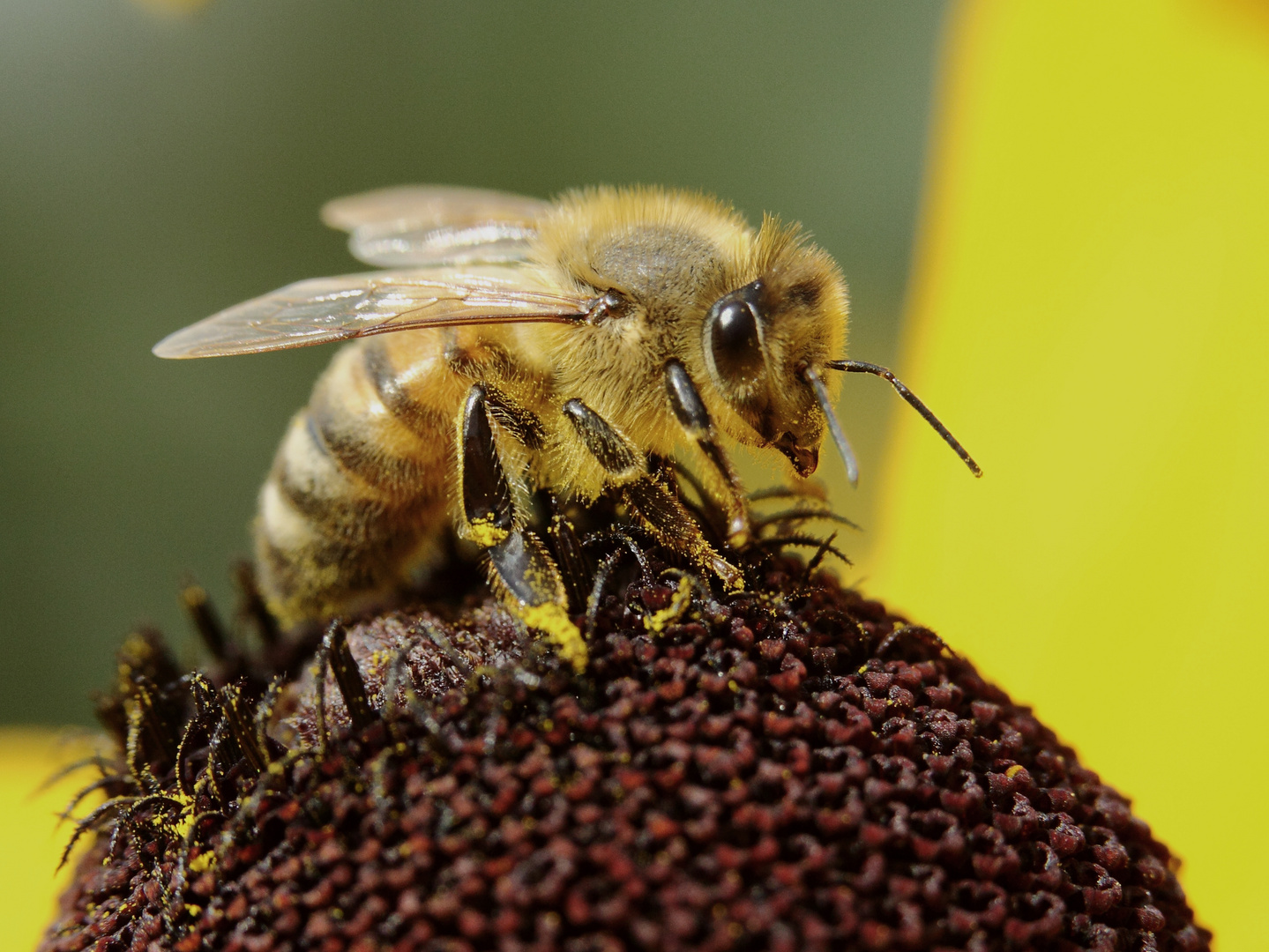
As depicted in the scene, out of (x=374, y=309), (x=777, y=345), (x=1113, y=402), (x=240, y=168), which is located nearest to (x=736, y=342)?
(x=777, y=345)

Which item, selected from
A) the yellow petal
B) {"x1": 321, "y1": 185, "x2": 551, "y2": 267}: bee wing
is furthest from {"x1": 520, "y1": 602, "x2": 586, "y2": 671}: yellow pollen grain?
the yellow petal

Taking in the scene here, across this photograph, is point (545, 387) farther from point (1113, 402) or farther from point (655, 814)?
point (1113, 402)

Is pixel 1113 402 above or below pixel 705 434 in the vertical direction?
below

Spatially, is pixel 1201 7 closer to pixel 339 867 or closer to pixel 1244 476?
pixel 1244 476

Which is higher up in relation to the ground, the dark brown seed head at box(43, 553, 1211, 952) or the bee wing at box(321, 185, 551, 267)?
the bee wing at box(321, 185, 551, 267)

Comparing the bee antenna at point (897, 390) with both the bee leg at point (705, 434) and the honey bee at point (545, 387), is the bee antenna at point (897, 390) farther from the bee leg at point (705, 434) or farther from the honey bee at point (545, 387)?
the bee leg at point (705, 434)

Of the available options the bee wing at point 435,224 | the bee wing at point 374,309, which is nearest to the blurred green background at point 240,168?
the bee wing at point 435,224

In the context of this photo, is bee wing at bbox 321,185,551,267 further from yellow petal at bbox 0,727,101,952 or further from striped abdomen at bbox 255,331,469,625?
yellow petal at bbox 0,727,101,952
